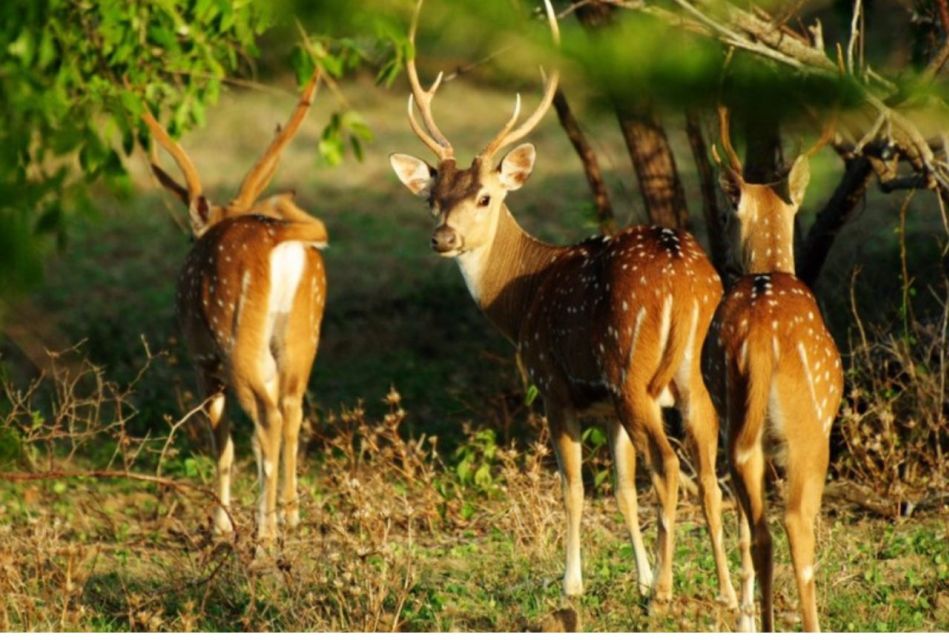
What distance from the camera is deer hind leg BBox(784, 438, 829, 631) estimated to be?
5.30m

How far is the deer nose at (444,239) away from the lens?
23.4 ft

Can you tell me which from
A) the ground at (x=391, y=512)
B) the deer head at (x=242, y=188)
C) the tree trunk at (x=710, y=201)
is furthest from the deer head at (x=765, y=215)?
the deer head at (x=242, y=188)

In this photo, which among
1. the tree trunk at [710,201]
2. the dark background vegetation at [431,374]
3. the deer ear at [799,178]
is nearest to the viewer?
the dark background vegetation at [431,374]

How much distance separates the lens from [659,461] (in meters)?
6.24

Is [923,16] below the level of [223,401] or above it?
above

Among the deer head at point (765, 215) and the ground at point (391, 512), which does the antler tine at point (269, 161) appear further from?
the deer head at point (765, 215)

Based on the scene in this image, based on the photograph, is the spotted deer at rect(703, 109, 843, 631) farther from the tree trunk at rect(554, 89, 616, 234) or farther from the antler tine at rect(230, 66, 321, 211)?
the antler tine at rect(230, 66, 321, 211)

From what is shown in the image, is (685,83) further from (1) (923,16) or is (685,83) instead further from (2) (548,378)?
(1) (923,16)

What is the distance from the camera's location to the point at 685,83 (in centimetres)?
462

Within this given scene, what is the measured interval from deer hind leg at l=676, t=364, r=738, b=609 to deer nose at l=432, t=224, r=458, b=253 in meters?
1.29

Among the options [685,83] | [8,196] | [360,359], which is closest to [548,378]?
[685,83]

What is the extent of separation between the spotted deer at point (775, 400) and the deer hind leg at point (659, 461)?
509mm

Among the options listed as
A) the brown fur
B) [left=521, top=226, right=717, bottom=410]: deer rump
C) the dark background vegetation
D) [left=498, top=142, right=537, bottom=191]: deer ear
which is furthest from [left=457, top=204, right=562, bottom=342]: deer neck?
the dark background vegetation

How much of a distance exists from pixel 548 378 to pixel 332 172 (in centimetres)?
1178
